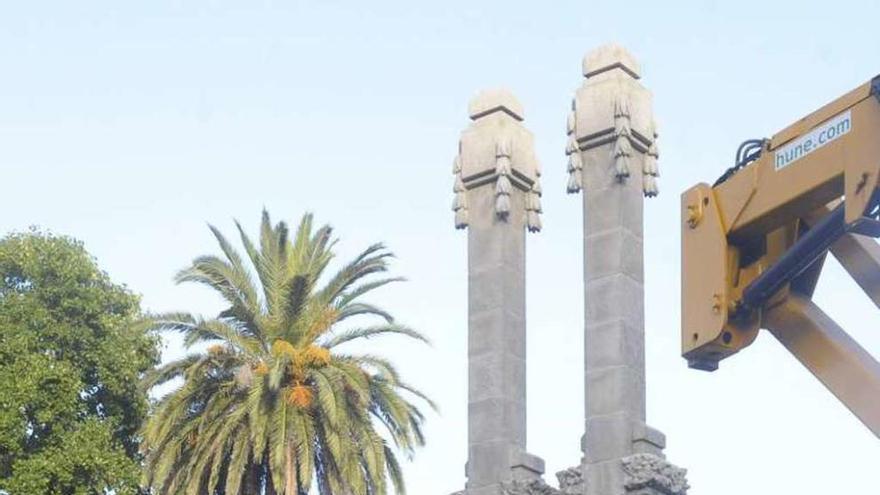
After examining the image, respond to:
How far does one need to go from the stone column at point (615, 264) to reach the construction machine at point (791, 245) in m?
13.2

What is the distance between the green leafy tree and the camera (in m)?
44.0

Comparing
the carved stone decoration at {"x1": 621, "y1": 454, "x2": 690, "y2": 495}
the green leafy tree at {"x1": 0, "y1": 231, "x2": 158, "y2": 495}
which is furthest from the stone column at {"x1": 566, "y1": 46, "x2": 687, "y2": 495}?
the green leafy tree at {"x1": 0, "y1": 231, "x2": 158, "y2": 495}

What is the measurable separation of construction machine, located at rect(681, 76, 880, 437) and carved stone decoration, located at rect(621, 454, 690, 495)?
13014mm

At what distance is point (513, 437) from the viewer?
27797 millimetres

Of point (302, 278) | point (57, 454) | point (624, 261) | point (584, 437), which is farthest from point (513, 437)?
point (57, 454)

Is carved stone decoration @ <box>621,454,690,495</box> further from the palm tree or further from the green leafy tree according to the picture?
the green leafy tree

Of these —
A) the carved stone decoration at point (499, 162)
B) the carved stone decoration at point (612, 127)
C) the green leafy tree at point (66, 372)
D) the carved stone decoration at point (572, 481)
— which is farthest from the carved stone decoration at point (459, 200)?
the green leafy tree at point (66, 372)

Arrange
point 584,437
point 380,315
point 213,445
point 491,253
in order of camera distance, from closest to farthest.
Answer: point 584,437, point 491,253, point 213,445, point 380,315

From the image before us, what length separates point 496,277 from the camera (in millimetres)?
28562

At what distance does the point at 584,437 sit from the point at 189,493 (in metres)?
12.6

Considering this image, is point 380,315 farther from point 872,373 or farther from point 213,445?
point 872,373

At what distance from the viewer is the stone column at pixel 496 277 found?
90.8 ft

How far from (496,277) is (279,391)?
9.19 metres

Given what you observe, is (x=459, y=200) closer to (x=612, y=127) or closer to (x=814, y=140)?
(x=612, y=127)
